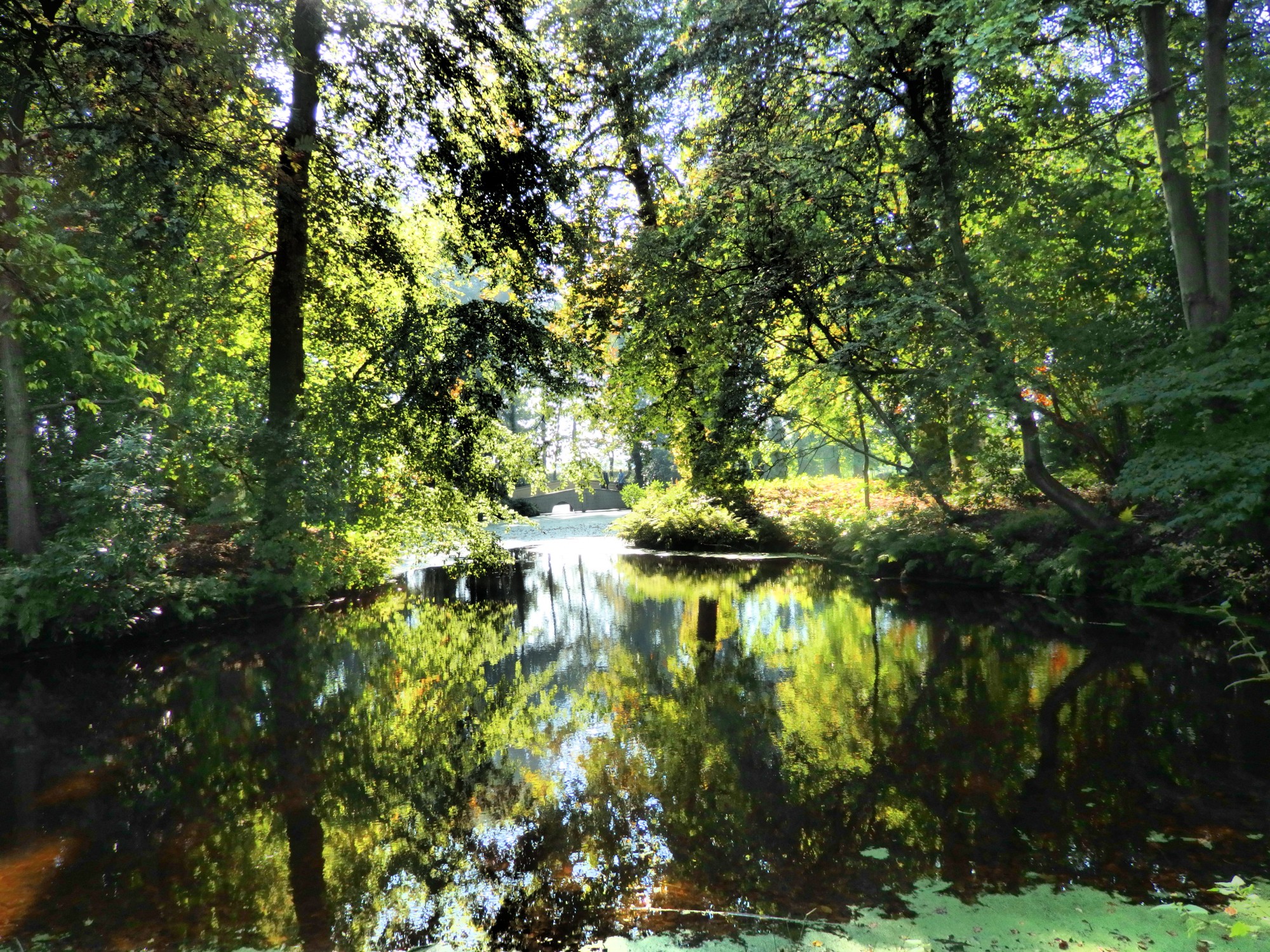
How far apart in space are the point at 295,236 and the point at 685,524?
12.5m

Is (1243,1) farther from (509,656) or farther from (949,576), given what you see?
(509,656)

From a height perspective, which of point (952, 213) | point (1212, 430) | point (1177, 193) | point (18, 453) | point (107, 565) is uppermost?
point (952, 213)

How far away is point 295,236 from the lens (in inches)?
436

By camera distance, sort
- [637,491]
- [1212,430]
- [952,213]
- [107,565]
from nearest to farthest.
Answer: [1212,430]
[107,565]
[952,213]
[637,491]

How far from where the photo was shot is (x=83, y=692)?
830 cm

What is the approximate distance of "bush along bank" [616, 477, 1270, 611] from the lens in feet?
31.4

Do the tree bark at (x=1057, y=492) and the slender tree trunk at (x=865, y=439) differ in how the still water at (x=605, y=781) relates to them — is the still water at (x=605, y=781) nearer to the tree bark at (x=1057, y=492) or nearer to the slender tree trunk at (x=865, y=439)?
the tree bark at (x=1057, y=492)

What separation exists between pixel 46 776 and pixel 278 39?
23.1 feet

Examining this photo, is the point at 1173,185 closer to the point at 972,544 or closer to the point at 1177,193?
the point at 1177,193

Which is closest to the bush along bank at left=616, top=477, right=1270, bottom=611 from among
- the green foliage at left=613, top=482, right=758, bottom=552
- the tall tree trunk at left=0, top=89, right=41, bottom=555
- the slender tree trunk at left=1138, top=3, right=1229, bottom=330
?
the green foliage at left=613, top=482, right=758, bottom=552

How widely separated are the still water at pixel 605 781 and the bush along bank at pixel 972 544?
799 mm

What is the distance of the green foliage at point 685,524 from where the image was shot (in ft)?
65.7

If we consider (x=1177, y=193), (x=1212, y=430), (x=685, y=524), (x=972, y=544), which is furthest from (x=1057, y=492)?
(x=685, y=524)

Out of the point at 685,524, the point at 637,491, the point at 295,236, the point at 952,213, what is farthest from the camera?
the point at 637,491
